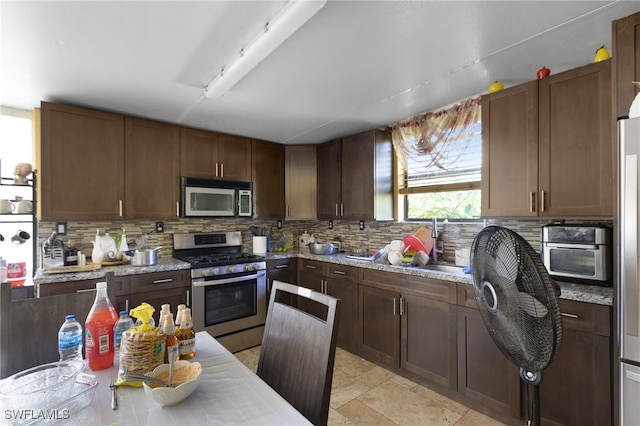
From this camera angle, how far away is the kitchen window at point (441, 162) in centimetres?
253

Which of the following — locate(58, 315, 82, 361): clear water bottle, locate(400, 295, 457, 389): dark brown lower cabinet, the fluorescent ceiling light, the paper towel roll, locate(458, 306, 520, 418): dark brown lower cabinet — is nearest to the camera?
locate(58, 315, 82, 361): clear water bottle

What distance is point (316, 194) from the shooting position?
12.3 feet

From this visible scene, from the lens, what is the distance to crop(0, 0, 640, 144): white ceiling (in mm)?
1387

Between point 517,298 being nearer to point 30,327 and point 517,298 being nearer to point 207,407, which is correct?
point 207,407

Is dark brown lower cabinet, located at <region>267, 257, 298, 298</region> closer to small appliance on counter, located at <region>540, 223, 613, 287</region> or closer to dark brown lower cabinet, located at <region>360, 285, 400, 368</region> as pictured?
dark brown lower cabinet, located at <region>360, 285, 400, 368</region>

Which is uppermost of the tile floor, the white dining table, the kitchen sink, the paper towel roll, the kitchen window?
the kitchen window

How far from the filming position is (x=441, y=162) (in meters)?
2.74

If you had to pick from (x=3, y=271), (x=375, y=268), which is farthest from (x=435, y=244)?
(x=3, y=271)

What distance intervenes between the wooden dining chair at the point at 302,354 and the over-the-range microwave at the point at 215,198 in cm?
205

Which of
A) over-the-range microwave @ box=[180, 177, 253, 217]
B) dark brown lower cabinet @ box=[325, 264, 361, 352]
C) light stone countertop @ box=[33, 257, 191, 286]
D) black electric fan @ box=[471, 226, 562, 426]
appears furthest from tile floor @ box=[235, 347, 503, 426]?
over-the-range microwave @ box=[180, 177, 253, 217]

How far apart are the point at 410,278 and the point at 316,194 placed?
177cm

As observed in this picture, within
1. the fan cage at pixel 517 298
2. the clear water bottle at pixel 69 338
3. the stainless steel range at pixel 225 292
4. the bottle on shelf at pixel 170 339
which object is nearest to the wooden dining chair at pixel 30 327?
the clear water bottle at pixel 69 338

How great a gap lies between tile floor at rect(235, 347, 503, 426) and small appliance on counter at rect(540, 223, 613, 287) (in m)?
1.04

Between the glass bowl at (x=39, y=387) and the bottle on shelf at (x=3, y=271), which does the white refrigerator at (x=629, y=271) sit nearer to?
the glass bowl at (x=39, y=387)
